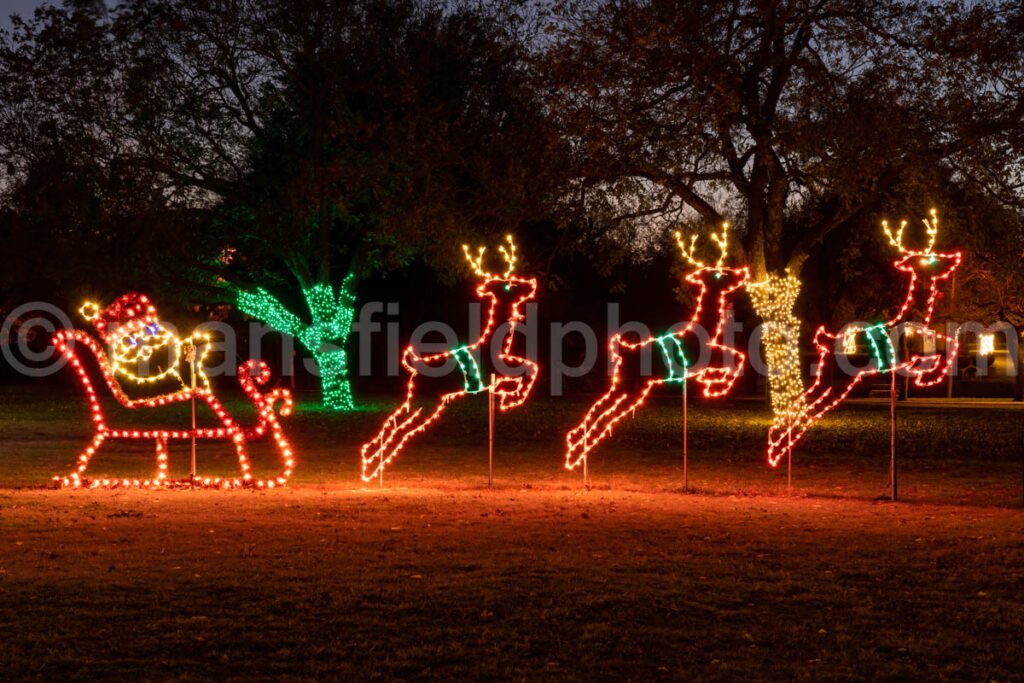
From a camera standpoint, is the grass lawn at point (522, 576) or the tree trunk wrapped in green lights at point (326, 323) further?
the tree trunk wrapped in green lights at point (326, 323)

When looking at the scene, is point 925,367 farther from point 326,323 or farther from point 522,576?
point 326,323

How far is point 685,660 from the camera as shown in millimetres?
6973

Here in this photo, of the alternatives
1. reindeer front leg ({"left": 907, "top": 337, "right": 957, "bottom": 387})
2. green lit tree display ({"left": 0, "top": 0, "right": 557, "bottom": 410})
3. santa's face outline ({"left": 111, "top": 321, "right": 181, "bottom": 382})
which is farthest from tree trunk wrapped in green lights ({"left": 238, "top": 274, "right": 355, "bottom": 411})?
reindeer front leg ({"left": 907, "top": 337, "right": 957, "bottom": 387})

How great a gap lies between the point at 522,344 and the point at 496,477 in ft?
113

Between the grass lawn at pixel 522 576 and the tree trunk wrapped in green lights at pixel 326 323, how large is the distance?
1846cm

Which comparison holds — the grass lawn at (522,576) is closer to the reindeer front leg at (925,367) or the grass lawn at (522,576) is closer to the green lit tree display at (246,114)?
the reindeer front leg at (925,367)

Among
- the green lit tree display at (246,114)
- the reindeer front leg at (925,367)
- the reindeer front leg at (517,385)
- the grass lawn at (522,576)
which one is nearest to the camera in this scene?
the grass lawn at (522,576)

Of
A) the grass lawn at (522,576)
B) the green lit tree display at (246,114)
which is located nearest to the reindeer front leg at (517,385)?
the grass lawn at (522,576)

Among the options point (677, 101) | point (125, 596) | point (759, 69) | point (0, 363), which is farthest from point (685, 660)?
point (0, 363)

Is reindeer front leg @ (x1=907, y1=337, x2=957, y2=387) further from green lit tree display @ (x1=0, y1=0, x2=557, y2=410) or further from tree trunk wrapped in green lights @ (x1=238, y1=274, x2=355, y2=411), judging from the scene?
tree trunk wrapped in green lights @ (x1=238, y1=274, x2=355, y2=411)

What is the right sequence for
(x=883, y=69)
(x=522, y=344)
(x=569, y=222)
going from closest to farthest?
(x=883, y=69) < (x=569, y=222) < (x=522, y=344)

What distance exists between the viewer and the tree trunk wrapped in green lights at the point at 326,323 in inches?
1452

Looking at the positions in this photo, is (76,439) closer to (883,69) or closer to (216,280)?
(216,280)

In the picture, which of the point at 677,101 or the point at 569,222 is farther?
the point at 569,222
